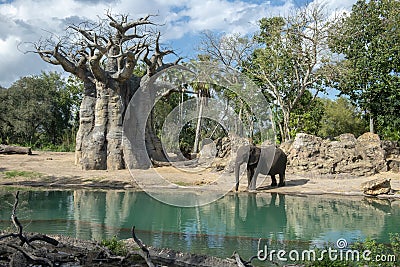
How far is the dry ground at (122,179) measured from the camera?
13.9 m

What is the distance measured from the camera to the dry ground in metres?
13.9

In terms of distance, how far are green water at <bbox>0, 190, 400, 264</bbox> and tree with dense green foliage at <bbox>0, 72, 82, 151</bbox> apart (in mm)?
21118

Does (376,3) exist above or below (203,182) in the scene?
above

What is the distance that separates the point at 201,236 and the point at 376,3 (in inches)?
803

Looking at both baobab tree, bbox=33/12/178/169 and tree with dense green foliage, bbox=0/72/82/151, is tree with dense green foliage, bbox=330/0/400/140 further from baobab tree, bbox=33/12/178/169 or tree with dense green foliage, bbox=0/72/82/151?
tree with dense green foliage, bbox=0/72/82/151

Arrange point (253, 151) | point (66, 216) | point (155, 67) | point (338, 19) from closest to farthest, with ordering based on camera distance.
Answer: point (66, 216) < point (253, 151) < point (155, 67) < point (338, 19)

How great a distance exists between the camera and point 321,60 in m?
21.5

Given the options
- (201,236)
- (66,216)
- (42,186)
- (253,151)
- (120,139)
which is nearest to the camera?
(201,236)

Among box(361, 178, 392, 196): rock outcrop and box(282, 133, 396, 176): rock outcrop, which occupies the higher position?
box(282, 133, 396, 176): rock outcrop

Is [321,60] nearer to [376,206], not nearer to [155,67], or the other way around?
[155,67]

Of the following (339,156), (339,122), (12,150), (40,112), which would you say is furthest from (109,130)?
(339,122)

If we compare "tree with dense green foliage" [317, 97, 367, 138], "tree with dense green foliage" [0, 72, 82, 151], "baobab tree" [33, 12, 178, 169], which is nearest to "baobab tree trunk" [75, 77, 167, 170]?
"baobab tree" [33, 12, 178, 169]

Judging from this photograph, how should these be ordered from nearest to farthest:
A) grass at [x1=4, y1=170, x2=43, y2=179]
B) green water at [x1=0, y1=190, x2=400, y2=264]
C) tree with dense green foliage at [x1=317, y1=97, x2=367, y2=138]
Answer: green water at [x1=0, y1=190, x2=400, y2=264], grass at [x1=4, y1=170, x2=43, y2=179], tree with dense green foliage at [x1=317, y1=97, x2=367, y2=138]

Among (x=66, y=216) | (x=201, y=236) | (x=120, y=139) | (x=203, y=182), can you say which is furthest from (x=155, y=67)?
(x=201, y=236)
